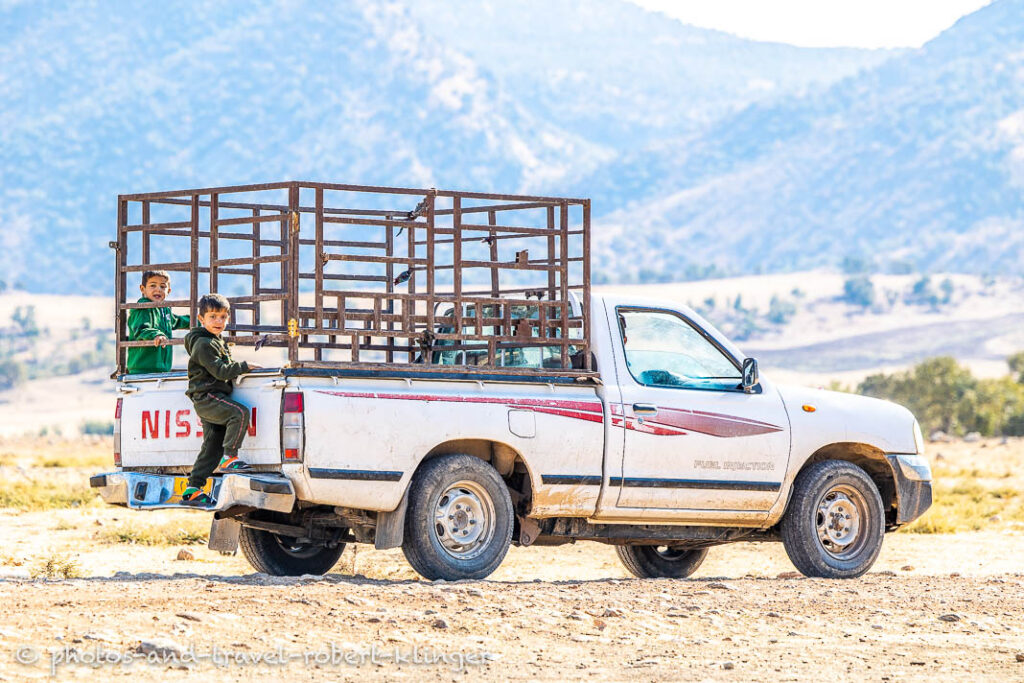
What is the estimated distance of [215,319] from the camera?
9578 millimetres

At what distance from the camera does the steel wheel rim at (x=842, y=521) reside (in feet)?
37.8

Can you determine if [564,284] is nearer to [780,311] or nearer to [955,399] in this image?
[955,399]

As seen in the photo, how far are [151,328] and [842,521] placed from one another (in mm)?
4866

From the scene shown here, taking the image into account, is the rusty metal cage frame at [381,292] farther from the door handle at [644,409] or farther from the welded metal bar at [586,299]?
the door handle at [644,409]

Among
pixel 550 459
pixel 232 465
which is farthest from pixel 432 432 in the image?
pixel 232 465

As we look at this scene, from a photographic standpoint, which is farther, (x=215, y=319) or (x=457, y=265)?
(x=457, y=265)

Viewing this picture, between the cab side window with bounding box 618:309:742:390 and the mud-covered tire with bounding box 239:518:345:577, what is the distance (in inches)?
94.3

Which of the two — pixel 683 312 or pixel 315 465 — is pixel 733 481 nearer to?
pixel 683 312

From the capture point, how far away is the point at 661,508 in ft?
35.1

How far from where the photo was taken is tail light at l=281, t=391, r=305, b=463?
9258 millimetres

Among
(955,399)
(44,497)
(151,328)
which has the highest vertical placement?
(151,328)

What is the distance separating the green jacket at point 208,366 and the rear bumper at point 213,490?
516mm

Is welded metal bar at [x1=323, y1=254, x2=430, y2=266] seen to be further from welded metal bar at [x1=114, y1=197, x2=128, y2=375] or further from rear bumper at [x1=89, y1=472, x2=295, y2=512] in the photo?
welded metal bar at [x1=114, y1=197, x2=128, y2=375]

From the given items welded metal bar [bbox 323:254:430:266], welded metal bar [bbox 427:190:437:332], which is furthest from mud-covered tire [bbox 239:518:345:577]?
welded metal bar [bbox 323:254:430:266]
